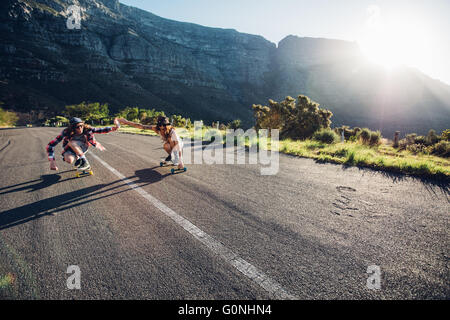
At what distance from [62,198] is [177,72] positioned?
110809 millimetres

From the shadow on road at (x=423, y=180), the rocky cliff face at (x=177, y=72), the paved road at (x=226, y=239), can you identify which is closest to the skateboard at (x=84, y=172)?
the paved road at (x=226, y=239)

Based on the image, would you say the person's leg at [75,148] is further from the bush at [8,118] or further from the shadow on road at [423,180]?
the bush at [8,118]

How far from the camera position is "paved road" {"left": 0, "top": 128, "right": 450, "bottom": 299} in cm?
171

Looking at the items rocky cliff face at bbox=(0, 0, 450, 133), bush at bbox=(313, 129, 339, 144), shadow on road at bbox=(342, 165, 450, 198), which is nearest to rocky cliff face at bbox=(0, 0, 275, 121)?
rocky cliff face at bbox=(0, 0, 450, 133)

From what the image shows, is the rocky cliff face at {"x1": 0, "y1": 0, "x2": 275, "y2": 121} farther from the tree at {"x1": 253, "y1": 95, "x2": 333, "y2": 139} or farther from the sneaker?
the sneaker

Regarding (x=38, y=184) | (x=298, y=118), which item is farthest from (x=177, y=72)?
(x=38, y=184)

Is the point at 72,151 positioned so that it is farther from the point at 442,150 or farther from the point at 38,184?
the point at 442,150

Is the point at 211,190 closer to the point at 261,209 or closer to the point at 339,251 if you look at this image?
the point at 261,209

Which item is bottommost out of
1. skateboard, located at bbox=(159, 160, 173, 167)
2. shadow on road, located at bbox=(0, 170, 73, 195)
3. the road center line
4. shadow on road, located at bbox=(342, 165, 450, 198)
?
the road center line

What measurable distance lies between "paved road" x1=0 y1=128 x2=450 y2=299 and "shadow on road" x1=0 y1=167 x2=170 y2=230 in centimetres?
3

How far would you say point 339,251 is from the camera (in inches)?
83.5

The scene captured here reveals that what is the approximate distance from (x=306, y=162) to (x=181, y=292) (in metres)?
5.93

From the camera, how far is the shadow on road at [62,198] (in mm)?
3014
